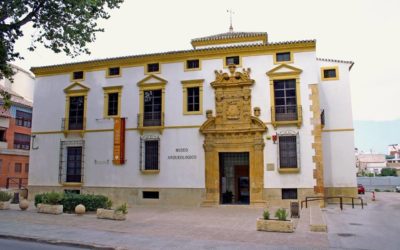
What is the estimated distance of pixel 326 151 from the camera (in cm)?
2367

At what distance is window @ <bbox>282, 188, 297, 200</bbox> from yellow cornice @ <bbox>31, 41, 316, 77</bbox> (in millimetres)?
8312

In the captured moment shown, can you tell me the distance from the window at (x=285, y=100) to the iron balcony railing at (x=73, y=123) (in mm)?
13080

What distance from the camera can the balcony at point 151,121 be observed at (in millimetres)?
23094

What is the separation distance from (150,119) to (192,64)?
4505 millimetres

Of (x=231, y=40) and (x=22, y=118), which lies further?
(x=22, y=118)

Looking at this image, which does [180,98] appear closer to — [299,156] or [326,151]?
[299,156]

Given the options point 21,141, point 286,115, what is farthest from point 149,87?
point 21,141

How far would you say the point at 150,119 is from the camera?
77.0 ft

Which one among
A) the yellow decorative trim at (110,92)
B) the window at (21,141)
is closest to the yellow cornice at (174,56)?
the yellow decorative trim at (110,92)

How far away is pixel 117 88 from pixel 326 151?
14.6 meters

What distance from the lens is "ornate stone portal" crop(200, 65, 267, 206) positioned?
21.4m

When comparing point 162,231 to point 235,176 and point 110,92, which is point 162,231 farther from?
point 110,92

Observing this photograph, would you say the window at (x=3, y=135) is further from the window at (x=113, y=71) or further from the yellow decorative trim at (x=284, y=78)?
the yellow decorative trim at (x=284, y=78)

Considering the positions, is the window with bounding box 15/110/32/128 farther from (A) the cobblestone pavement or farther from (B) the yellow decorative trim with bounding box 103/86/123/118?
(A) the cobblestone pavement
